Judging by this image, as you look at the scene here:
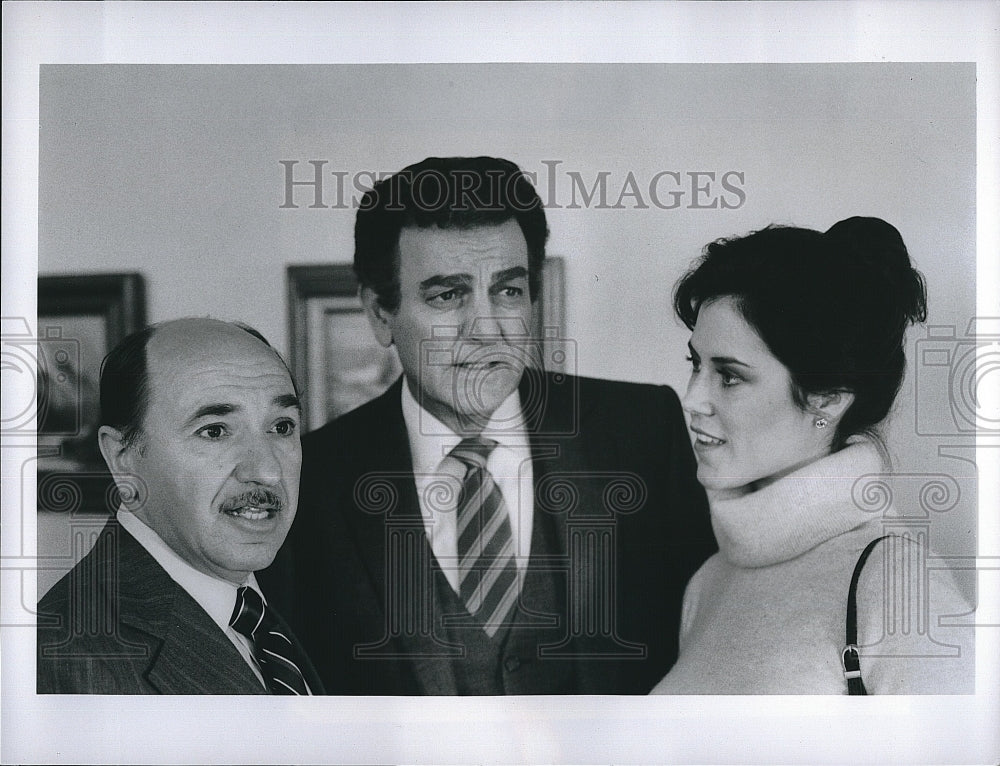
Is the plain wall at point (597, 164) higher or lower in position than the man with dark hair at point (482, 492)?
higher

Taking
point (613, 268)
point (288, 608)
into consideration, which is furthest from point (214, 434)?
point (613, 268)

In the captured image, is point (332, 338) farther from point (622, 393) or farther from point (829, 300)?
point (829, 300)

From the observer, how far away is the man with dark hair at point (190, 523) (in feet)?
5.51

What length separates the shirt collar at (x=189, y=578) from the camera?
1692mm

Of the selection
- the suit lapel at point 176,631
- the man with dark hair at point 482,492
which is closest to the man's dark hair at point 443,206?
the man with dark hair at point 482,492

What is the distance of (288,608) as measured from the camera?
5.60ft

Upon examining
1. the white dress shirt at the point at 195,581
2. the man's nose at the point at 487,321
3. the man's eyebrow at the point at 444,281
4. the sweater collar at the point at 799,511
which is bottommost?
the white dress shirt at the point at 195,581

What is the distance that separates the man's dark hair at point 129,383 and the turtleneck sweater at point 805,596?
35.5 inches

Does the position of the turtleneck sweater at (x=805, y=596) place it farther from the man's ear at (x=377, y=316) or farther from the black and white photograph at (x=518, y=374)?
the man's ear at (x=377, y=316)

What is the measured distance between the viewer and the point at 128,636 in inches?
67.4

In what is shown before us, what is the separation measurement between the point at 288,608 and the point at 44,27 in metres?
1.24

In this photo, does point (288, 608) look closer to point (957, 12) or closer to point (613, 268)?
point (613, 268)

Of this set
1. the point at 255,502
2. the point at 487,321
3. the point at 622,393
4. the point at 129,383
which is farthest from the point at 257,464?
the point at 622,393

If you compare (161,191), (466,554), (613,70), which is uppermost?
(613,70)
